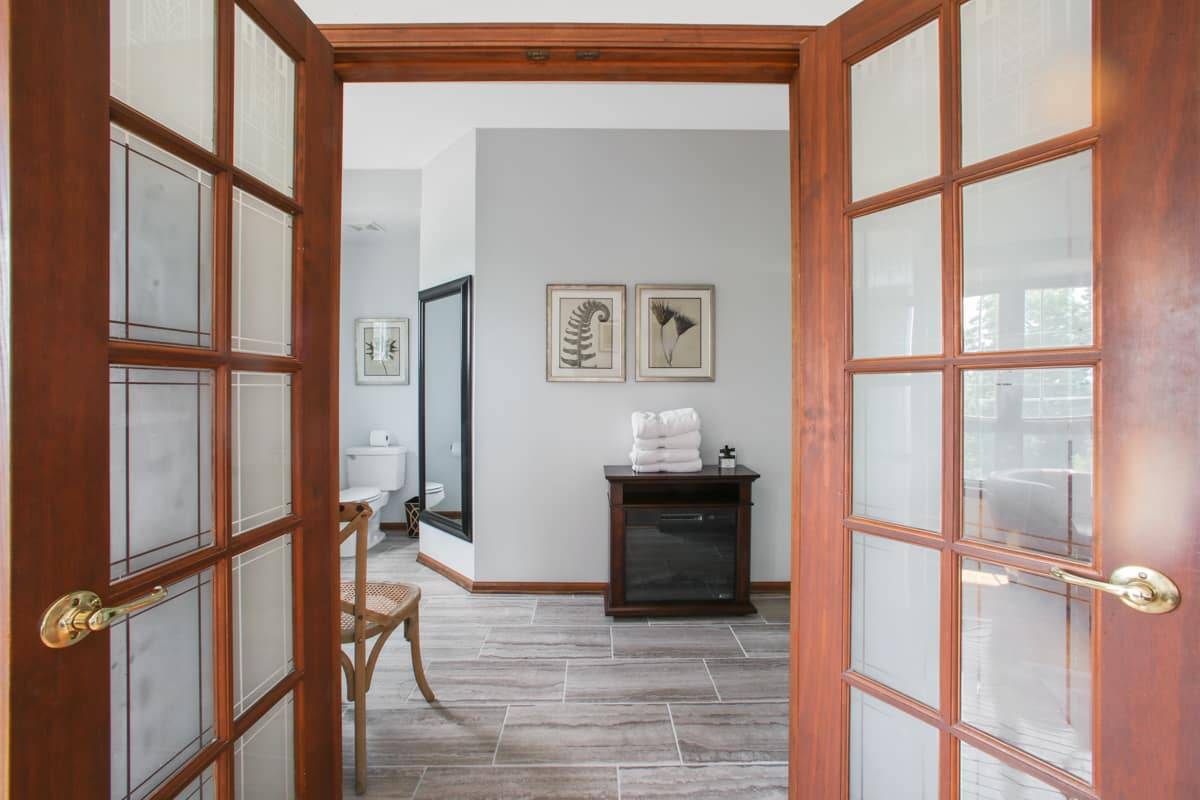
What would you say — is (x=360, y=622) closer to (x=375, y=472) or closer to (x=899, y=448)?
(x=899, y=448)

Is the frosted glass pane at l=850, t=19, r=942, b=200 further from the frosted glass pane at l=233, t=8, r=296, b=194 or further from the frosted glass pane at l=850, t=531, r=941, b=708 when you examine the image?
the frosted glass pane at l=233, t=8, r=296, b=194

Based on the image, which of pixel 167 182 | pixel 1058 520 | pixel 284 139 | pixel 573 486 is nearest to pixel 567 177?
pixel 573 486

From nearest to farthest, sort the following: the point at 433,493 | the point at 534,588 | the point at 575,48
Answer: the point at 575,48 < the point at 534,588 < the point at 433,493

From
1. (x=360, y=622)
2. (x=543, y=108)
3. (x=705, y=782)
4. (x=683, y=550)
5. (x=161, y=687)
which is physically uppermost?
(x=543, y=108)

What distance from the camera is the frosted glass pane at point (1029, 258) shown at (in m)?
0.79

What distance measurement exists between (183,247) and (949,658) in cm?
151

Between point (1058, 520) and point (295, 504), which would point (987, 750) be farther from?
point (295, 504)

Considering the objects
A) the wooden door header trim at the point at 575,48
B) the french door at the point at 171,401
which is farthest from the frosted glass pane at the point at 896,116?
the french door at the point at 171,401

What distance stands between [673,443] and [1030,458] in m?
2.06

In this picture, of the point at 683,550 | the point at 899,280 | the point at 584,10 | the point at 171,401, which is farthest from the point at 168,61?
the point at 683,550

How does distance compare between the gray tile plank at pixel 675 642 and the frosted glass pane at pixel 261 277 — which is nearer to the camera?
the frosted glass pane at pixel 261 277

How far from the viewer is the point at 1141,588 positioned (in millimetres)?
706

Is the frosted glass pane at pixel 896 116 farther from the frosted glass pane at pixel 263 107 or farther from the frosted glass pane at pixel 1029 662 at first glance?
the frosted glass pane at pixel 263 107

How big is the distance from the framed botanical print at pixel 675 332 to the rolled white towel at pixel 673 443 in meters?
0.39
